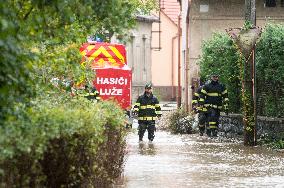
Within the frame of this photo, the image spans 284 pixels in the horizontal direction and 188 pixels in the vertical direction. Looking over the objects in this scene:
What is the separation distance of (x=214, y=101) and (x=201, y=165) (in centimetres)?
892

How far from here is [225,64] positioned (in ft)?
78.4

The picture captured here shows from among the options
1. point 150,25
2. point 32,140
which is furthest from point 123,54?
point 150,25

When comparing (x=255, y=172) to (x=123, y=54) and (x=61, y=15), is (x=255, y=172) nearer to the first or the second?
(x=61, y=15)

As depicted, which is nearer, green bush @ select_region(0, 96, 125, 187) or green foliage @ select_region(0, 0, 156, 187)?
green foliage @ select_region(0, 0, 156, 187)

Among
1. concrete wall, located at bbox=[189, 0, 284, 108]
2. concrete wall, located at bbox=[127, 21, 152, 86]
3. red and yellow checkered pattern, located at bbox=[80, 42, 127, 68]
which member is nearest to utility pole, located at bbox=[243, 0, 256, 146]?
red and yellow checkered pattern, located at bbox=[80, 42, 127, 68]

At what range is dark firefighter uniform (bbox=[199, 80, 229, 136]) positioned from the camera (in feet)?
78.8

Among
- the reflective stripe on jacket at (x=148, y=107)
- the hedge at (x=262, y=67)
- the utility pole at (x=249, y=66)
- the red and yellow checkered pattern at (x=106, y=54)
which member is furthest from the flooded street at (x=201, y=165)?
the red and yellow checkered pattern at (x=106, y=54)

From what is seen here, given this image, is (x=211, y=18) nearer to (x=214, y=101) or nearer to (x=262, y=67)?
(x=214, y=101)

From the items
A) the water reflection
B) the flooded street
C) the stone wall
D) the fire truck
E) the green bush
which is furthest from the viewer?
the fire truck

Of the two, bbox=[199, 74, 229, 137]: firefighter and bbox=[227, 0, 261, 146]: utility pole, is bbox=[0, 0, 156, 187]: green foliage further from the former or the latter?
bbox=[199, 74, 229, 137]: firefighter

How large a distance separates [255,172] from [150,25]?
45183 mm

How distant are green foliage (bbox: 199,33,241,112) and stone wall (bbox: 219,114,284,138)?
15.9 inches

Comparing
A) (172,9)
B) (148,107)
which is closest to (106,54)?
(148,107)

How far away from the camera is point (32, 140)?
6840mm
